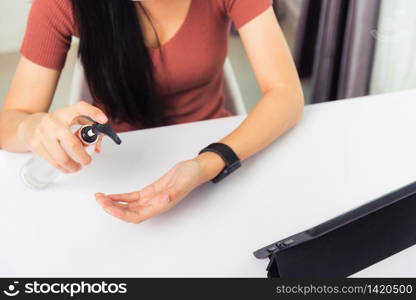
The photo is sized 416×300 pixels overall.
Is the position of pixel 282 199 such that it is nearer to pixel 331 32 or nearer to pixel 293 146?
pixel 293 146

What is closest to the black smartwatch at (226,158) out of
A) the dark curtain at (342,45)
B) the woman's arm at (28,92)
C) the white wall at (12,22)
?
the woman's arm at (28,92)

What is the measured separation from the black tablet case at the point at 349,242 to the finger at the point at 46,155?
1.07 feet

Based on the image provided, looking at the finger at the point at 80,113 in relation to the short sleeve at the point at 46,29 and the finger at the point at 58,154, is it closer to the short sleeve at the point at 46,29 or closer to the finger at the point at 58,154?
the finger at the point at 58,154

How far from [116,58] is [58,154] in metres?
0.30

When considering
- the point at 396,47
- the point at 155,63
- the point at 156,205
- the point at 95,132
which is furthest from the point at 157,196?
the point at 396,47

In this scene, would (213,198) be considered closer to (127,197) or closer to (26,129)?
(127,197)

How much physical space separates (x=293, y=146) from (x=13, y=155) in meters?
0.50

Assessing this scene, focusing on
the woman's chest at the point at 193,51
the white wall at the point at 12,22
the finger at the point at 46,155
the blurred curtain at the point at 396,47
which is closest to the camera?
the finger at the point at 46,155

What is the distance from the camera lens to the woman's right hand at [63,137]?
2.36ft

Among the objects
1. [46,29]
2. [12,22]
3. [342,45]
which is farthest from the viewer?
[12,22]

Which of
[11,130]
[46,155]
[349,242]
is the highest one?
[11,130]

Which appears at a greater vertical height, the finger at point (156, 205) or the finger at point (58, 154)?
the finger at point (58, 154)

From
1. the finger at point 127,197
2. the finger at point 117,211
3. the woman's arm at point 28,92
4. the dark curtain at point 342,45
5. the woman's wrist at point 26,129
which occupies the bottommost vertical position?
the finger at point 117,211

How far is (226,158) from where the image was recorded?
0.84 m
